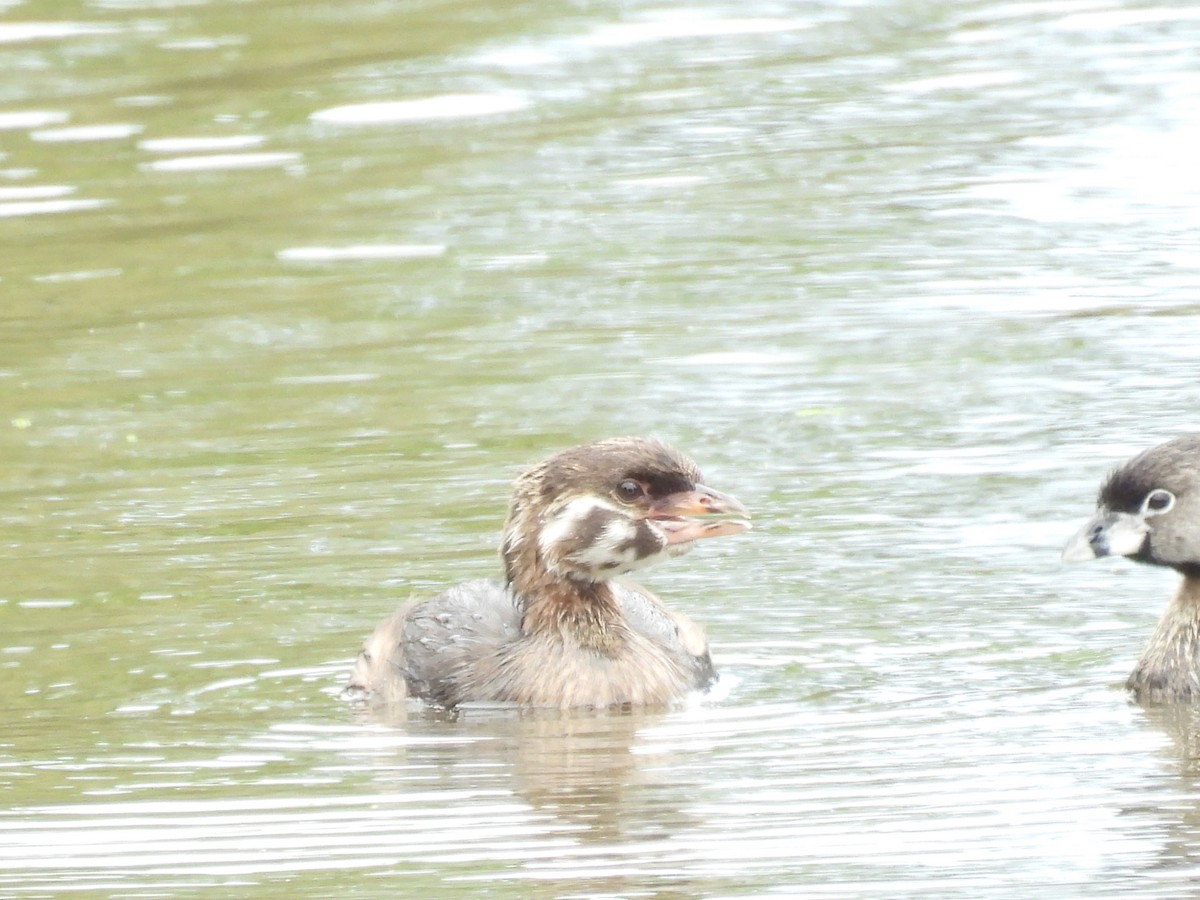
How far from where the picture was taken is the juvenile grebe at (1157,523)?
1026 centimetres

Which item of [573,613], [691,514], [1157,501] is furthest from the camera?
[573,613]

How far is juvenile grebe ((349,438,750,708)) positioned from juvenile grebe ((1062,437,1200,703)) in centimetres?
119

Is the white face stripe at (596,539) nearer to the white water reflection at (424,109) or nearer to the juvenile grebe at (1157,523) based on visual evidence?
the juvenile grebe at (1157,523)

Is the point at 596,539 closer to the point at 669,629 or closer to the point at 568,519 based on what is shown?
the point at 568,519

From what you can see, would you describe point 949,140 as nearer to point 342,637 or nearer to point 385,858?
point 342,637

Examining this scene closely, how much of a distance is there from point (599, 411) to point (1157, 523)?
342 cm

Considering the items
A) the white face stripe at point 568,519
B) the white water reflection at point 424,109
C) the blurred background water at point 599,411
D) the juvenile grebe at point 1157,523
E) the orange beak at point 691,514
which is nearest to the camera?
the blurred background water at point 599,411

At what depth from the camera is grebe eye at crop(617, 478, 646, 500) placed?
10500 mm

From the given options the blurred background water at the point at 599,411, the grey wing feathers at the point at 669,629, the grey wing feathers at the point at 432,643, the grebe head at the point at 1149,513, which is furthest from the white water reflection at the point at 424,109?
the grebe head at the point at 1149,513

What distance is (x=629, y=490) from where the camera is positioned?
10.5 m

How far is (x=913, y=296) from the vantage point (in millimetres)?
14750

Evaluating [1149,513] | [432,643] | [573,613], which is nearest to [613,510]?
[573,613]

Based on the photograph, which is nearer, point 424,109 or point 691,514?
point 691,514

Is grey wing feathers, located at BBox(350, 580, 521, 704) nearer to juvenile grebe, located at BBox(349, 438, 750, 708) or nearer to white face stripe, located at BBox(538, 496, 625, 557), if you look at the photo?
juvenile grebe, located at BBox(349, 438, 750, 708)
